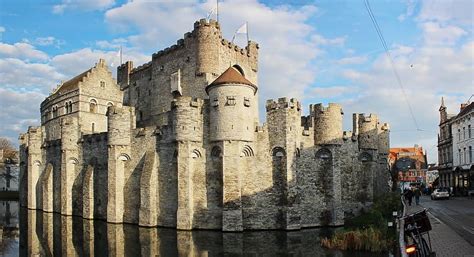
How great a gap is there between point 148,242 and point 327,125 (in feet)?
46.4

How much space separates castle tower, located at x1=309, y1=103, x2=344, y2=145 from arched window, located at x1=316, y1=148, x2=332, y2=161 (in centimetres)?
53

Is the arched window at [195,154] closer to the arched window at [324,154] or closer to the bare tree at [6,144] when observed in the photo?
the arched window at [324,154]

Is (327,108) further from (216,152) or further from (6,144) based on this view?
(6,144)

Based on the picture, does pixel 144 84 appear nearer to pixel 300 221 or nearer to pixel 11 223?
pixel 11 223

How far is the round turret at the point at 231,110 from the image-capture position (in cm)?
2667

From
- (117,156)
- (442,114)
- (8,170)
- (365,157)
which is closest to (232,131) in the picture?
(117,156)

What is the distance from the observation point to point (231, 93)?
1061 inches

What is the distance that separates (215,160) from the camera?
27.2m

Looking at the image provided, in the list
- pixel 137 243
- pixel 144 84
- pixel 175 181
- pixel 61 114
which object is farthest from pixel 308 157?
pixel 61 114

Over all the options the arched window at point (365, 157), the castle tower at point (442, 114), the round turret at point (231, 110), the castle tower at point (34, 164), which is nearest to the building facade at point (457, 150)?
the castle tower at point (442, 114)

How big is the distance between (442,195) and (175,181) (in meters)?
29.2

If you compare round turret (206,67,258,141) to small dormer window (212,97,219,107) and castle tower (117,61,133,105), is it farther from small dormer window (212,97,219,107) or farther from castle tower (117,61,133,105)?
castle tower (117,61,133,105)

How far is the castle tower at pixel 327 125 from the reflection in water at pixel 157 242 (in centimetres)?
625

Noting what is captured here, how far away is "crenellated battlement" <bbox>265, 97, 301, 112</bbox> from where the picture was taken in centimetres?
2723
